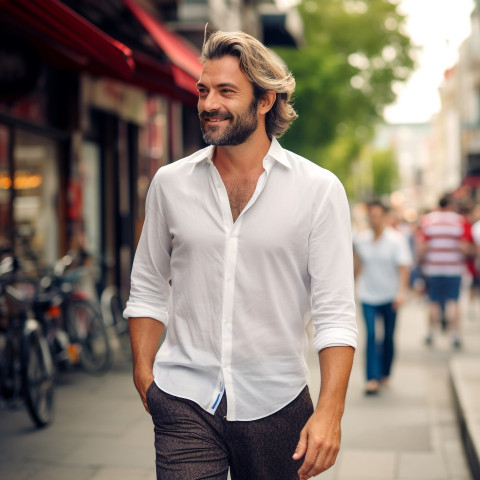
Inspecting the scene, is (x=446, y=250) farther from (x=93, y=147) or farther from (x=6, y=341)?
(x=6, y=341)

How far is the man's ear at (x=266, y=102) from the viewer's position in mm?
2740

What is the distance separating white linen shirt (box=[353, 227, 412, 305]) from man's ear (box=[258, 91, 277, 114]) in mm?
5803

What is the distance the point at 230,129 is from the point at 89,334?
6598mm

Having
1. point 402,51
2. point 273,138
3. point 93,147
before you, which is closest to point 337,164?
point 402,51

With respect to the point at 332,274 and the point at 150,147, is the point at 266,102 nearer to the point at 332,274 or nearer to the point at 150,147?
the point at 332,274

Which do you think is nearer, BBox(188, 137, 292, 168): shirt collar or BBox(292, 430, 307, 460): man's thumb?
BBox(292, 430, 307, 460): man's thumb

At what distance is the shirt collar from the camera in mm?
2748

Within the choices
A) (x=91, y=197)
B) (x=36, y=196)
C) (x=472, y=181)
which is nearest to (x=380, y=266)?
(x=36, y=196)

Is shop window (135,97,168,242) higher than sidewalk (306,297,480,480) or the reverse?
higher

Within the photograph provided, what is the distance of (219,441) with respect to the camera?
105 inches

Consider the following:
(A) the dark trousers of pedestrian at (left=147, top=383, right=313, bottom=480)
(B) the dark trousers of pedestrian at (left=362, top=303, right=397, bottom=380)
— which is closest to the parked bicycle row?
(B) the dark trousers of pedestrian at (left=362, top=303, right=397, bottom=380)

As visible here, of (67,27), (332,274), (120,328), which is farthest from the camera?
(120,328)

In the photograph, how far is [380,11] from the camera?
111 feet

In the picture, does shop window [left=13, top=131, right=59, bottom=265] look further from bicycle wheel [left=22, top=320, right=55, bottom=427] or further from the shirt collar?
the shirt collar
